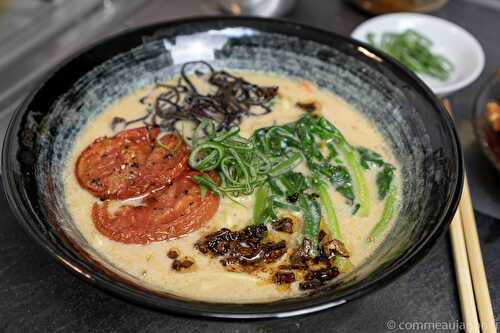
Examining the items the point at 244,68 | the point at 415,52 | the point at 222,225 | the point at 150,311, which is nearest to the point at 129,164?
the point at 222,225

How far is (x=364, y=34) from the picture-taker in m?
3.26

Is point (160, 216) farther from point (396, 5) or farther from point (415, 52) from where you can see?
point (396, 5)

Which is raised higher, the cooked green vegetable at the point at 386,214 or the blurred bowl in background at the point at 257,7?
the blurred bowl in background at the point at 257,7

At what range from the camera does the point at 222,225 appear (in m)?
2.02

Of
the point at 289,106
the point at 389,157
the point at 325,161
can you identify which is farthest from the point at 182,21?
the point at 389,157

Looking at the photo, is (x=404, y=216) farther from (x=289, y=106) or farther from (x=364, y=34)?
(x=364, y=34)

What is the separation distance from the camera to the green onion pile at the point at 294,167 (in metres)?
2.06

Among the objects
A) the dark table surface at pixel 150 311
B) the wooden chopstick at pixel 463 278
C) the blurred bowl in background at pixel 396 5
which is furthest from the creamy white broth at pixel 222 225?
the blurred bowl in background at pixel 396 5

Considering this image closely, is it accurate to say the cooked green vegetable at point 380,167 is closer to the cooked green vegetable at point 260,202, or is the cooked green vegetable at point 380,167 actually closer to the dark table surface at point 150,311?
the dark table surface at point 150,311

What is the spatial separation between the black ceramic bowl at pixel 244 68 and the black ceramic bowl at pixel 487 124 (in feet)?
1.30

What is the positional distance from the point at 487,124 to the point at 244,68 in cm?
115

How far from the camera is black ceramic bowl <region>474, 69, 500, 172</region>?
2.40 m

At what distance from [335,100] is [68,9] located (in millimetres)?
1940

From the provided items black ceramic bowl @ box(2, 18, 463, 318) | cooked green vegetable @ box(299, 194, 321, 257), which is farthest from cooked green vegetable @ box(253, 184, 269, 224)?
black ceramic bowl @ box(2, 18, 463, 318)
